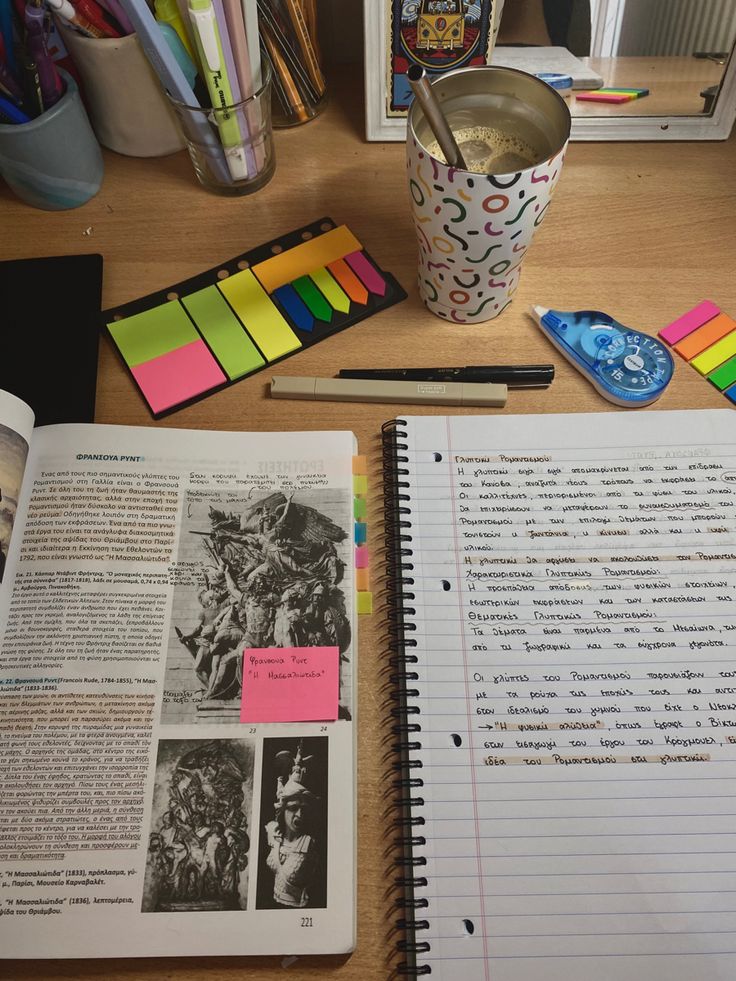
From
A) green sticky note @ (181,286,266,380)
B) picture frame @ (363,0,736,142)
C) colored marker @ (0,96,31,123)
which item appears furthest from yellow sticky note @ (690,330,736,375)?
colored marker @ (0,96,31,123)

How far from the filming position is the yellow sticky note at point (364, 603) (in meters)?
0.51

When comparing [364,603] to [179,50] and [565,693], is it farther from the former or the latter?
[179,50]

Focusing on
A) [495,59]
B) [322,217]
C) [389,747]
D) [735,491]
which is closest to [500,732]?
[389,747]

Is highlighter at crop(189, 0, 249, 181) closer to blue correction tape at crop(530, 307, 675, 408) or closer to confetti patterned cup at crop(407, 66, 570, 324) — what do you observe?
confetti patterned cup at crop(407, 66, 570, 324)

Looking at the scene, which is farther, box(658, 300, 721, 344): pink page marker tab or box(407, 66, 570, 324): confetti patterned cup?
box(658, 300, 721, 344): pink page marker tab

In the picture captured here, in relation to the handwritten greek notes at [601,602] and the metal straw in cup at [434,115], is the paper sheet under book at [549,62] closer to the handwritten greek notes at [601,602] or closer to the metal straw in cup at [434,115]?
the metal straw in cup at [434,115]

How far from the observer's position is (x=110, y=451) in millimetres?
554

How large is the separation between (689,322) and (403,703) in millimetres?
366

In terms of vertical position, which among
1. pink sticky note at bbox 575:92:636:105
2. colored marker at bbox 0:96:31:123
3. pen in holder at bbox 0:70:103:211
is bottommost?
pen in holder at bbox 0:70:103:211

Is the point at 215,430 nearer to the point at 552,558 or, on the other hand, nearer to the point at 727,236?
the point at 552,558

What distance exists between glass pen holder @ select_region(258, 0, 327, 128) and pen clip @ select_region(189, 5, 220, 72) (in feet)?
0.29

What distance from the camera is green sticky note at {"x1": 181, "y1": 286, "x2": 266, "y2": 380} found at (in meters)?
0.60

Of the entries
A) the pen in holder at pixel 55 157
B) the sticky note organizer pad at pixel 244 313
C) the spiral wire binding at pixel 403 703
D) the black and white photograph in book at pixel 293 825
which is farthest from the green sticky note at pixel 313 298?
the black and white photograph in book at pixel 293 825

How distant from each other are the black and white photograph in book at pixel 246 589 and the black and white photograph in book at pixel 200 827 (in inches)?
0.8
